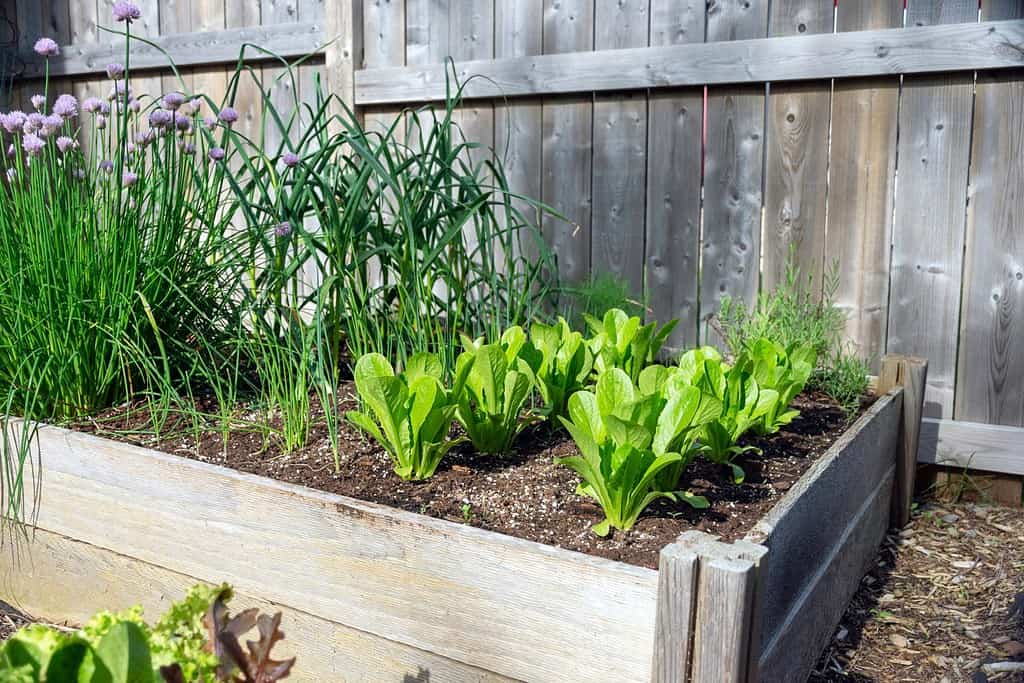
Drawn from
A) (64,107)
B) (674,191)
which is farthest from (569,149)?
(64,107)

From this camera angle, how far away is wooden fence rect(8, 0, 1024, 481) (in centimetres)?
243

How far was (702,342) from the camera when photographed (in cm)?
286

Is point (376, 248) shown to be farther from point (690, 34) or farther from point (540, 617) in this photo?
point (690, 34)

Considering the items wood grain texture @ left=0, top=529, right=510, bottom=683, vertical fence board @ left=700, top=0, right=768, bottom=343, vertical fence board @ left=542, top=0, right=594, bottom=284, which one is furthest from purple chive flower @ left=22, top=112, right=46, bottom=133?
vertical fence board @ left=700, top=0, right=768, bottom=343

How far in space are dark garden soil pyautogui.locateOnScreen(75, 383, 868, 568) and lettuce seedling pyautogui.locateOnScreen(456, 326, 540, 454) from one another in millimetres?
57

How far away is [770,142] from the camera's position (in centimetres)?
271

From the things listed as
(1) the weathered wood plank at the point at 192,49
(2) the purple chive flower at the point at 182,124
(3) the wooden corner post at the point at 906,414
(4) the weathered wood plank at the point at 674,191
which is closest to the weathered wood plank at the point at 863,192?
(3) the wooden corner post at the point at 906,414

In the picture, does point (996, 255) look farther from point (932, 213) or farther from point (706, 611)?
point (706, 611)

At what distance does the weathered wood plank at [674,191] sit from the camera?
281 centimetres

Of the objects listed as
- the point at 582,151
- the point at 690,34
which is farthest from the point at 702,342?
the point at 690,34

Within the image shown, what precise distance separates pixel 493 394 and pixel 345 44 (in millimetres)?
2191

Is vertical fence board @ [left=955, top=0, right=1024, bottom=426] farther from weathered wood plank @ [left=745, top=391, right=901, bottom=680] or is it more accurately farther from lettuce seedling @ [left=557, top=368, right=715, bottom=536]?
lettuce seedling @ [left=557, top=368, right=715, bottom=536]

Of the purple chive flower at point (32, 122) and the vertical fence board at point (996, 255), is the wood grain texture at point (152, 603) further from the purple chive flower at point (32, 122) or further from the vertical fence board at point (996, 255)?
the vertical fence board at point (996, 255)

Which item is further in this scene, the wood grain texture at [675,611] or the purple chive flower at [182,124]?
the purple chive flower at [182,124]
